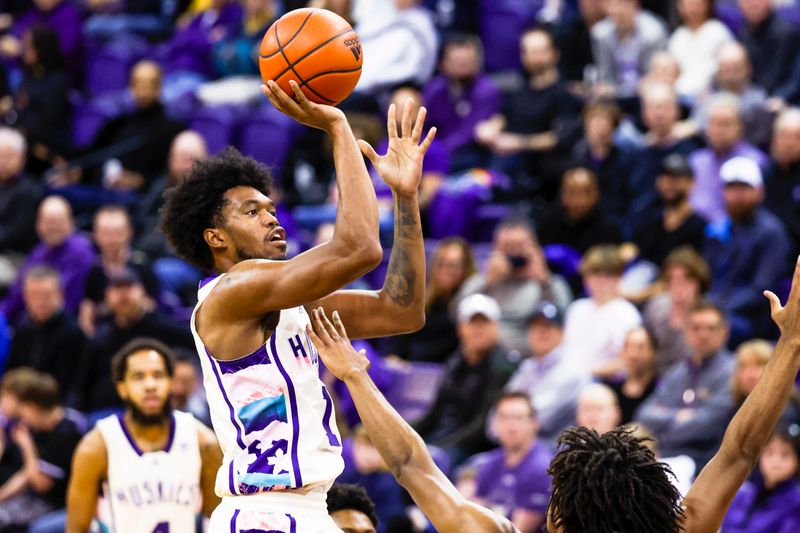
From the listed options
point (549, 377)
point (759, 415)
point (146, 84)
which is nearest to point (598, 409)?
point (549, 377)

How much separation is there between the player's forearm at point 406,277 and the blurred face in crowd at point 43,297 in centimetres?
605

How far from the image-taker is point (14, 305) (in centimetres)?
1148

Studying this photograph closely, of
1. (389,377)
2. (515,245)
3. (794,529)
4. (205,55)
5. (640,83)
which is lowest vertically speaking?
(794,529)

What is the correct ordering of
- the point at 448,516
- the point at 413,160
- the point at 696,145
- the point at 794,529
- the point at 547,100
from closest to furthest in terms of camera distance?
1. the point at 448,516
2. the point at 413,160
3. the point at 794,529
4. the point at 696,145
5. the point at 547,100

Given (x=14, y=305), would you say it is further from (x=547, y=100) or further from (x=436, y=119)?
(x=547, y=100)

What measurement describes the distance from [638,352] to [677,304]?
568mm

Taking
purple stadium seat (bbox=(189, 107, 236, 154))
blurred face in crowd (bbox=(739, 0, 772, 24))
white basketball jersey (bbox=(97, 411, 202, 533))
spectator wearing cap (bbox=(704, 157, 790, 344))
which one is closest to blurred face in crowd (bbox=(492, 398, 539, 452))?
spectator wearing cap (bbox=(704, 157, 790, 344))

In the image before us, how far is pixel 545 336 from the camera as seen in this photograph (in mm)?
9555

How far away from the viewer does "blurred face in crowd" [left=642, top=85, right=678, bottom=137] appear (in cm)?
1105

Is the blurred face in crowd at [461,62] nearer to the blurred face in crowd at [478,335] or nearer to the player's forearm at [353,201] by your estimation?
the blurred face in crowd at [478,335]

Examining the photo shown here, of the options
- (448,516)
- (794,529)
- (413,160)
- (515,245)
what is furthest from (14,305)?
(448,516)

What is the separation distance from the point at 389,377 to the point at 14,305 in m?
3.31

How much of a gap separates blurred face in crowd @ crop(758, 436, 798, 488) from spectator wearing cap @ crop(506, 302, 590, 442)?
1.69m

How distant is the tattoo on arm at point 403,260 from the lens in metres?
4.98
